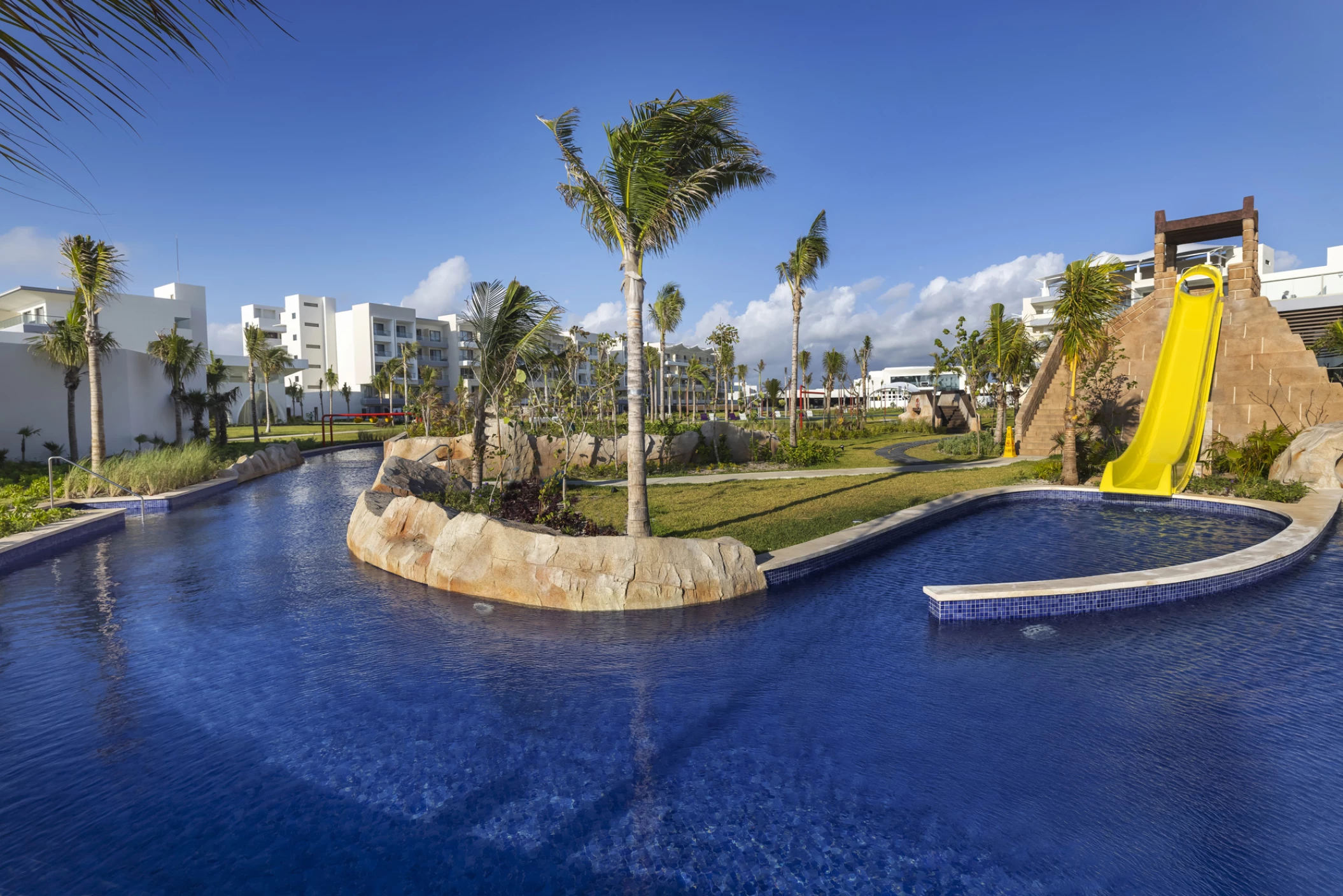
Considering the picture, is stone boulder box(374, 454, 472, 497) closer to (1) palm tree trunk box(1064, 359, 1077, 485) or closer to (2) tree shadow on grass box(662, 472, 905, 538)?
(2) tree shadow on grass box(662, 472, 905, 538)

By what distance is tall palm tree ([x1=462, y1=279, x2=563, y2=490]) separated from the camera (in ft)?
47.8

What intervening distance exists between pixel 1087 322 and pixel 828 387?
1133 inches

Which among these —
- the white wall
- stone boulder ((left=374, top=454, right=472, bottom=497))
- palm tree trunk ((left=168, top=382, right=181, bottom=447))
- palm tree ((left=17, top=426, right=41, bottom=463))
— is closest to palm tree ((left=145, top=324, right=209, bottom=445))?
palm tree trunk ((left=168, top=382, right=181, bottom=447))

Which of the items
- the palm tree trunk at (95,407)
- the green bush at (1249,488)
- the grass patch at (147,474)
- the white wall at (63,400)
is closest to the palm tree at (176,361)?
the white wall at (63,400)

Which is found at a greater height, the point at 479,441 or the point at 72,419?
the point at 72,419

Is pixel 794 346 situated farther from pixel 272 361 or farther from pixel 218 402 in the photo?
pixel 272 361

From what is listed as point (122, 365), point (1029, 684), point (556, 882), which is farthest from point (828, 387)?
point (556, 882)

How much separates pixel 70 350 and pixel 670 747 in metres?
27.1

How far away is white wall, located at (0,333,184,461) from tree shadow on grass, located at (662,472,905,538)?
22.4 metres

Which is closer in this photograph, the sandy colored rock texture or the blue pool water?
the blue pool water

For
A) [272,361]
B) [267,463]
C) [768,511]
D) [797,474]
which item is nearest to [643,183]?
[768,511]

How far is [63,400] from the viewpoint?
24.5 meters

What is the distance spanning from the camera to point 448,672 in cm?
666

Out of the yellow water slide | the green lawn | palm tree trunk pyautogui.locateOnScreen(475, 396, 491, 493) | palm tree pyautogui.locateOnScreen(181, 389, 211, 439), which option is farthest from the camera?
palm tree pyautogui.locateOnScreen(181, 389, 211, 439)
